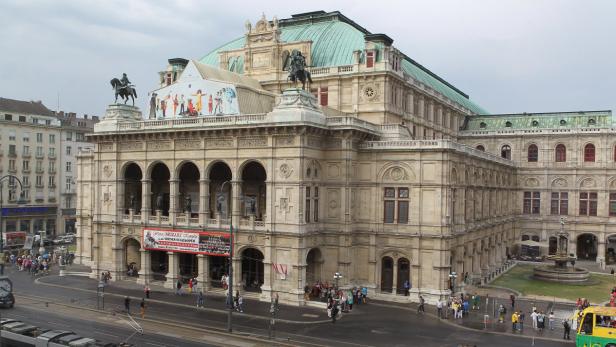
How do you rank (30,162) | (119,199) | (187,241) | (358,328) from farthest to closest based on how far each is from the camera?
1. (30,162)
2. (119,199)
3. (187,241)
4. (358,328)

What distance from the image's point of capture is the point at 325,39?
70812mm

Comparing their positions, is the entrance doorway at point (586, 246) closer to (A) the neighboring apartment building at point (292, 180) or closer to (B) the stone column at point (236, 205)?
(A) the neighboring apartment building at point (292, 180)

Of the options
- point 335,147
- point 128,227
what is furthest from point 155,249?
point 335,147

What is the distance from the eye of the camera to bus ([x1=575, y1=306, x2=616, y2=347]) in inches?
1368

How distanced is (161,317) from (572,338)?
31.0 meters

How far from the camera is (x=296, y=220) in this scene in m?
51.0

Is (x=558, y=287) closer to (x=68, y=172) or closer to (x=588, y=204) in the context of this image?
(x=588, y=204)

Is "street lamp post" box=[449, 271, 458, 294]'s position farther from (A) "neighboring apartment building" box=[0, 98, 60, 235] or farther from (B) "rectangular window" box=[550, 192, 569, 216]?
(A) "neighboring apartment building" box=[0, 98, 60, 235]

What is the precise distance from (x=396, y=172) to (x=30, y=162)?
76.1 metres

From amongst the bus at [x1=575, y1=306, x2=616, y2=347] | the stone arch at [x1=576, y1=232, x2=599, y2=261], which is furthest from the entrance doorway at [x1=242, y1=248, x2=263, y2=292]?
the stone arch at [x1=576, y1=232, x2=599, y2=261]

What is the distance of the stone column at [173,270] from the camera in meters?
57.7

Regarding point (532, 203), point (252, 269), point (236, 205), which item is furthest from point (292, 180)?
point (532, 203)

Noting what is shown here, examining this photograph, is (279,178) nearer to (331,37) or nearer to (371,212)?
(371,212)

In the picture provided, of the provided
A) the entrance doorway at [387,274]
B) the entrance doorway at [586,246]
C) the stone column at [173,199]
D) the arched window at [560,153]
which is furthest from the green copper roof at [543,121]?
the stone column at [173,199]
